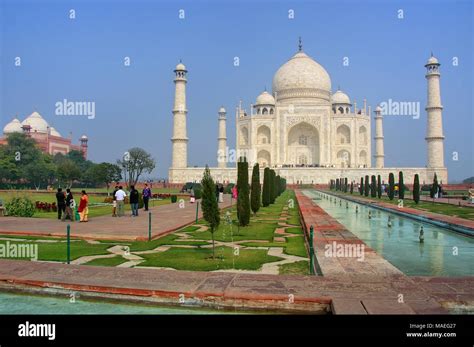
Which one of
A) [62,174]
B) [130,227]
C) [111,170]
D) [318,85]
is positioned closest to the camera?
[130,227]

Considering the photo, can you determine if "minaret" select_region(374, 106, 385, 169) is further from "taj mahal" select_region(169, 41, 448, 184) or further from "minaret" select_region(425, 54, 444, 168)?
"minaret" select_region(425, 54, 444, 168)

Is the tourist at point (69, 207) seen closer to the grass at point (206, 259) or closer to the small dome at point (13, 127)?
the grass at point (206, 259)

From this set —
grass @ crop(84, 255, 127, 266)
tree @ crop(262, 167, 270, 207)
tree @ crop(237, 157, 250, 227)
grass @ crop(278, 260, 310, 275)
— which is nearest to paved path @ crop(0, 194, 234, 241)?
tree @ crop(237, 157, 250, 227)

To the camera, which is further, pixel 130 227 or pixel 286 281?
pixel 130 227

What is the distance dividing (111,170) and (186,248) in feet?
60.9

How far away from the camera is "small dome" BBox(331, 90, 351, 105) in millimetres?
46006

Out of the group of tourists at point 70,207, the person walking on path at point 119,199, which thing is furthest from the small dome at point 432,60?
the group of tourists at point 70,207

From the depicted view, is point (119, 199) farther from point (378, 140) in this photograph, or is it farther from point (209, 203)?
point (378, 140)

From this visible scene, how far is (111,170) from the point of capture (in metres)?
23.7

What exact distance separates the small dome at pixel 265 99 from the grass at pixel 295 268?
132 ft

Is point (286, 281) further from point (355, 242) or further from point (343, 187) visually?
point (343, 187)

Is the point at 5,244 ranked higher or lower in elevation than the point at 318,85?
lower
